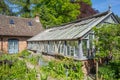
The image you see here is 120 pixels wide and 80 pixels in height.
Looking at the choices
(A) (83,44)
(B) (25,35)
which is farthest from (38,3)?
(A) (83,44)

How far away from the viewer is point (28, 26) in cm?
3244

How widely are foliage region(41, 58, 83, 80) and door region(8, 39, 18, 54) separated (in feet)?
54.7

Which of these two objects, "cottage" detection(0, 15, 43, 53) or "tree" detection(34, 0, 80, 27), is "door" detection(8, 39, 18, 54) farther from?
"tree" detection(34, 0, 80, 27)

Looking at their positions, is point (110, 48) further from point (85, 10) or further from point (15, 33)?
point (85, 10)

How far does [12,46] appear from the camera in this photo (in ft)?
95.2

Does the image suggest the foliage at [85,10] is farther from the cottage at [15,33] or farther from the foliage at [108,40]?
the foliage at [108,40]

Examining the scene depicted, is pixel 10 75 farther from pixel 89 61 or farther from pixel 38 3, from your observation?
pixel 38 3

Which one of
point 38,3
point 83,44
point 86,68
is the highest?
point 38,3

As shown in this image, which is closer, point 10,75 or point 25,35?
point 10,75

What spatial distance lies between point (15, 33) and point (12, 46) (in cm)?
219

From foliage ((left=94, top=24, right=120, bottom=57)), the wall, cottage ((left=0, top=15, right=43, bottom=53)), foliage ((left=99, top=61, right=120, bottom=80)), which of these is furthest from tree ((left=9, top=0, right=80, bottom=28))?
foliage ((left=99, top=61, right=120, bottom=80))

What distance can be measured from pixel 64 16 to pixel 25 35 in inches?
521

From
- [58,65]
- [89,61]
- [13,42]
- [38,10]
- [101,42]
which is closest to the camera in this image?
[101,42]

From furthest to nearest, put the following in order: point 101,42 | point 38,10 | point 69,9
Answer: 1. point 38,10
2. point 69,9
3. point 101,42
